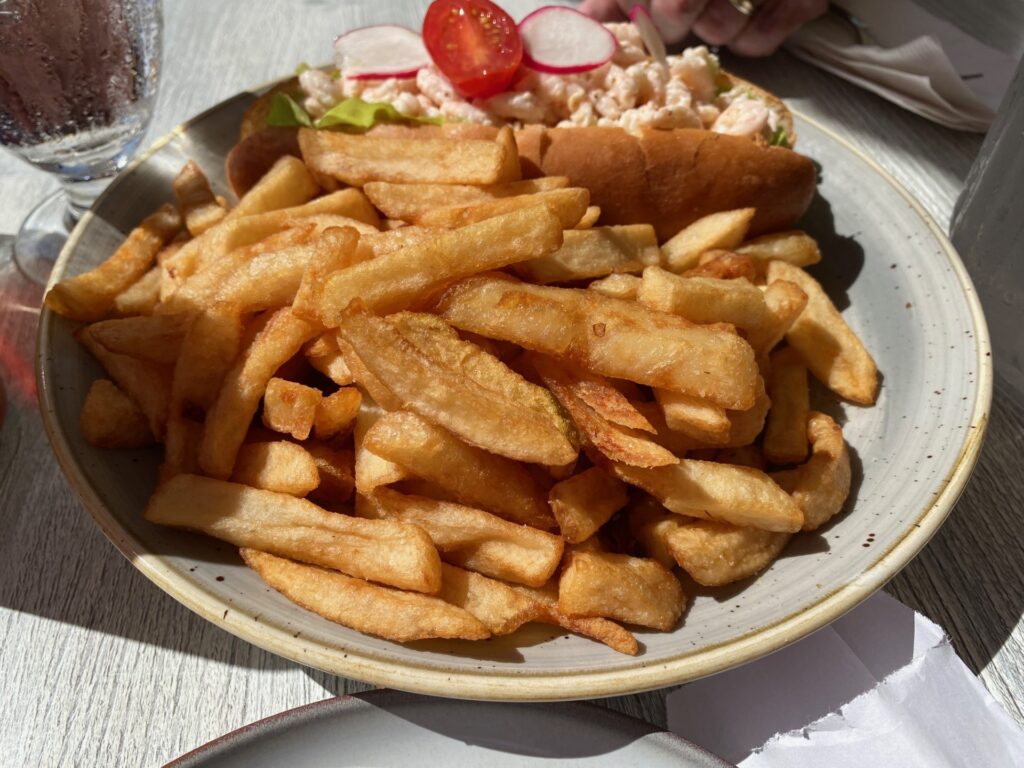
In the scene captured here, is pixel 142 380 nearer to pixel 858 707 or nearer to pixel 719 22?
pixel 858 707

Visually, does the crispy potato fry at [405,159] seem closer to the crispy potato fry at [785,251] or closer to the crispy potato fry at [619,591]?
the crispy potato fry at [785,251]

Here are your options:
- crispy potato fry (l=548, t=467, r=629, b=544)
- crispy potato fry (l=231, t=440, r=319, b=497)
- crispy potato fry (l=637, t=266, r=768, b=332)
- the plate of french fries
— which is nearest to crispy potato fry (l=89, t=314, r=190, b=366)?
the plate of french fries

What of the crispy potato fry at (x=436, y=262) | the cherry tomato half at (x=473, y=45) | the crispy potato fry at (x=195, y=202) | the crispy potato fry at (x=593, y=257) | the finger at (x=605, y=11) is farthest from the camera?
the finger at (x=605, y=11)

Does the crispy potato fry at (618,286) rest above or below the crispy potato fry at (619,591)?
above

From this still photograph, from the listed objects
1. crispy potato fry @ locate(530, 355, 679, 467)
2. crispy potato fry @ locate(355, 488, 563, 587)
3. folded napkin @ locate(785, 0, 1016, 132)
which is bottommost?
crispy potato fry @ locate(355, 488, 563, 587)

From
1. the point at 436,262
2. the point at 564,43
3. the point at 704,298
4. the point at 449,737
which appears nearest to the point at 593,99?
the point at 564,43

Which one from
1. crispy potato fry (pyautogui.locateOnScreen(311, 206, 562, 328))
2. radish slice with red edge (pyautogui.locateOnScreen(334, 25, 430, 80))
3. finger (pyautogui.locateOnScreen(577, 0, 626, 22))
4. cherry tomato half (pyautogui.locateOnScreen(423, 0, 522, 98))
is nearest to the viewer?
crispy potato fry (pyautogui.locateOnScreen(311, 206, 562, 328))

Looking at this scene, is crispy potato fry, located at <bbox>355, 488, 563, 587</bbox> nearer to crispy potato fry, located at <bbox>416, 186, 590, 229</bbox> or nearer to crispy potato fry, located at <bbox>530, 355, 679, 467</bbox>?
crispy potato fry, located at <bbox>530, 355, 679, 467</bbox>

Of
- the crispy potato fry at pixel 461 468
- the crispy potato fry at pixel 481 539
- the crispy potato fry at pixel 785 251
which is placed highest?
the crispy potato fry at pixel 785 251

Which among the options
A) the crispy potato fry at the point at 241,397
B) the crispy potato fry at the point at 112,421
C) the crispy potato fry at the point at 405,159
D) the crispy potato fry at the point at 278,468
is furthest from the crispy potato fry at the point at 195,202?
the crispy potato fry at the point at 278,468
